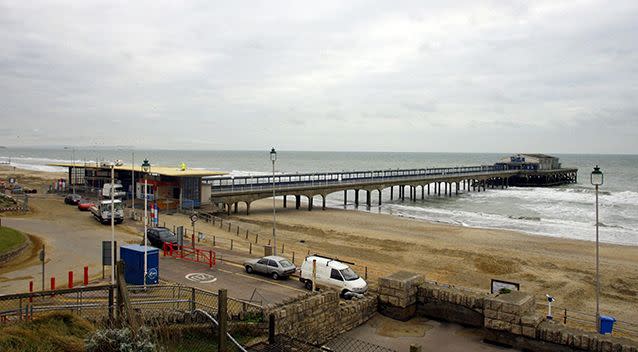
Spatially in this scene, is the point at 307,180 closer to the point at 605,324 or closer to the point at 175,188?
the point at 175,188

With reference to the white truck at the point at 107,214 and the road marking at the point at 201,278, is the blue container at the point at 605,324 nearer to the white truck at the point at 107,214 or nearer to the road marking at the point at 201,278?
the road marking at the point at 201,278

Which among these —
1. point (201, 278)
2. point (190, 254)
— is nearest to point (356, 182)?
point (190, 254)

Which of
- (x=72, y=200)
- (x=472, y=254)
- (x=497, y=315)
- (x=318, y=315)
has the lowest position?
(x=472, y=254)

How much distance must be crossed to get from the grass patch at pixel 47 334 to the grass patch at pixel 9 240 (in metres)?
17.0

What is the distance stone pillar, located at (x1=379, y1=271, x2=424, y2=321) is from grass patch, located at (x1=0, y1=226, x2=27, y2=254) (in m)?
18.6

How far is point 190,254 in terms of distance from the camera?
82.6ft

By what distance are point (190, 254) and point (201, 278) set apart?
17.7 ft

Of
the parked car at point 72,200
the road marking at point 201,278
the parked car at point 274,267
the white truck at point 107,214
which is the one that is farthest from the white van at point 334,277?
the parked car at point 72,200

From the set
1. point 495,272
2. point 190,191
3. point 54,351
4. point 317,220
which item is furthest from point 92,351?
point 317,220

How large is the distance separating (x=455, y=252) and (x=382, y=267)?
827cm

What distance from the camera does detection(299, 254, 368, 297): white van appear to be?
18.5 metres

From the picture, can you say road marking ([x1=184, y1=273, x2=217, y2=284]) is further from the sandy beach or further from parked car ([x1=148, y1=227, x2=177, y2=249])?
the sandy beach

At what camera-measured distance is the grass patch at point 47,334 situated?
785 cm

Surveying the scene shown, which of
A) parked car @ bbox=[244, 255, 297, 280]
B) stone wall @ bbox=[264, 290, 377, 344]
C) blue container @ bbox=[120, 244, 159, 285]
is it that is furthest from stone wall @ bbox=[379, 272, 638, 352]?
blue container @ bbox=[120, 244, 159, 285]
